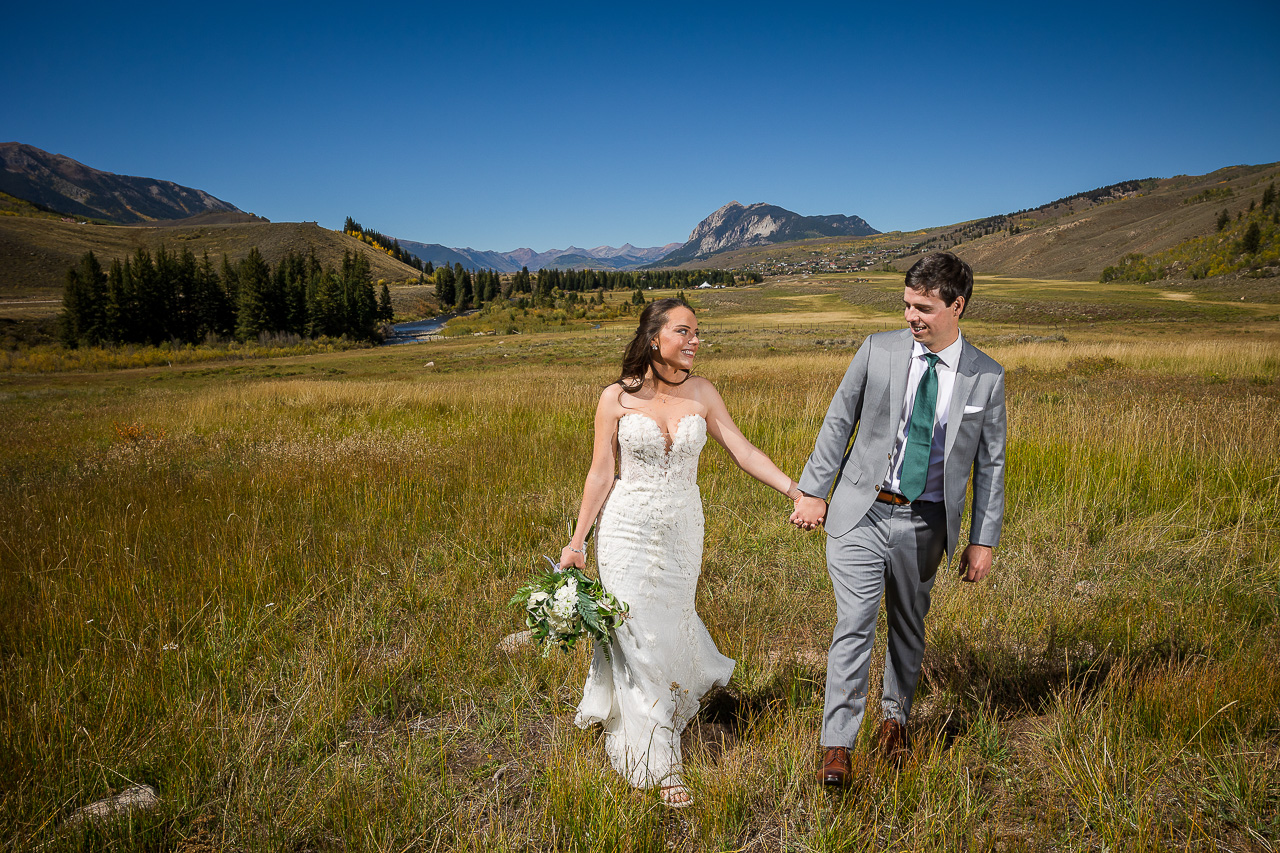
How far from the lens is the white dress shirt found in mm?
2672

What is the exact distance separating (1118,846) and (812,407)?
8.61m

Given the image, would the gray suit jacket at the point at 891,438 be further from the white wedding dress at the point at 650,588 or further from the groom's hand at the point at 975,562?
the white wedding dress at the point at 650,588

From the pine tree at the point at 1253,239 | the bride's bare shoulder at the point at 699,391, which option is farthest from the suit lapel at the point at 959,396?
the pine tree at the point at 1253,239

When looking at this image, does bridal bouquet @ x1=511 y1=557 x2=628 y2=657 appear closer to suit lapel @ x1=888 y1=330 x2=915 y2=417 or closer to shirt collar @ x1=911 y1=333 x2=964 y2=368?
suit lapel @ x1=888 y1=330 x2=915 y2=417

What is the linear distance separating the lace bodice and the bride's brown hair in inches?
8.4

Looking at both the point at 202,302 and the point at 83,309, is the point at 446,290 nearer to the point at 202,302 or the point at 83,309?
the point at 202,302

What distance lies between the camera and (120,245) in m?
136

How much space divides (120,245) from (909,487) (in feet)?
617

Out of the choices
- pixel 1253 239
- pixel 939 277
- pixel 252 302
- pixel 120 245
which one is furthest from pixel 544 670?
pixel 120 245

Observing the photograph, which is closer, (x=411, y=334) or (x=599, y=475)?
(x=599, y=475)

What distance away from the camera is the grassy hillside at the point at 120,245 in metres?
99.5

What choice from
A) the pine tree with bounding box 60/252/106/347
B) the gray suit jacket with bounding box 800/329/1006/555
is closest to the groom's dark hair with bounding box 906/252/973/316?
the gray suit jacket with bounding box 800/329/1006/555

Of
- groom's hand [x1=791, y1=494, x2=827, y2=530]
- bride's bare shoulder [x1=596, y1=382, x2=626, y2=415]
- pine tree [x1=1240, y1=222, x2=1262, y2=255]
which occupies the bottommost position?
groom's hand [x1=791, y1=494, x2=827, y2=530]

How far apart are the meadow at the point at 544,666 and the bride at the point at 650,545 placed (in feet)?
0.87
